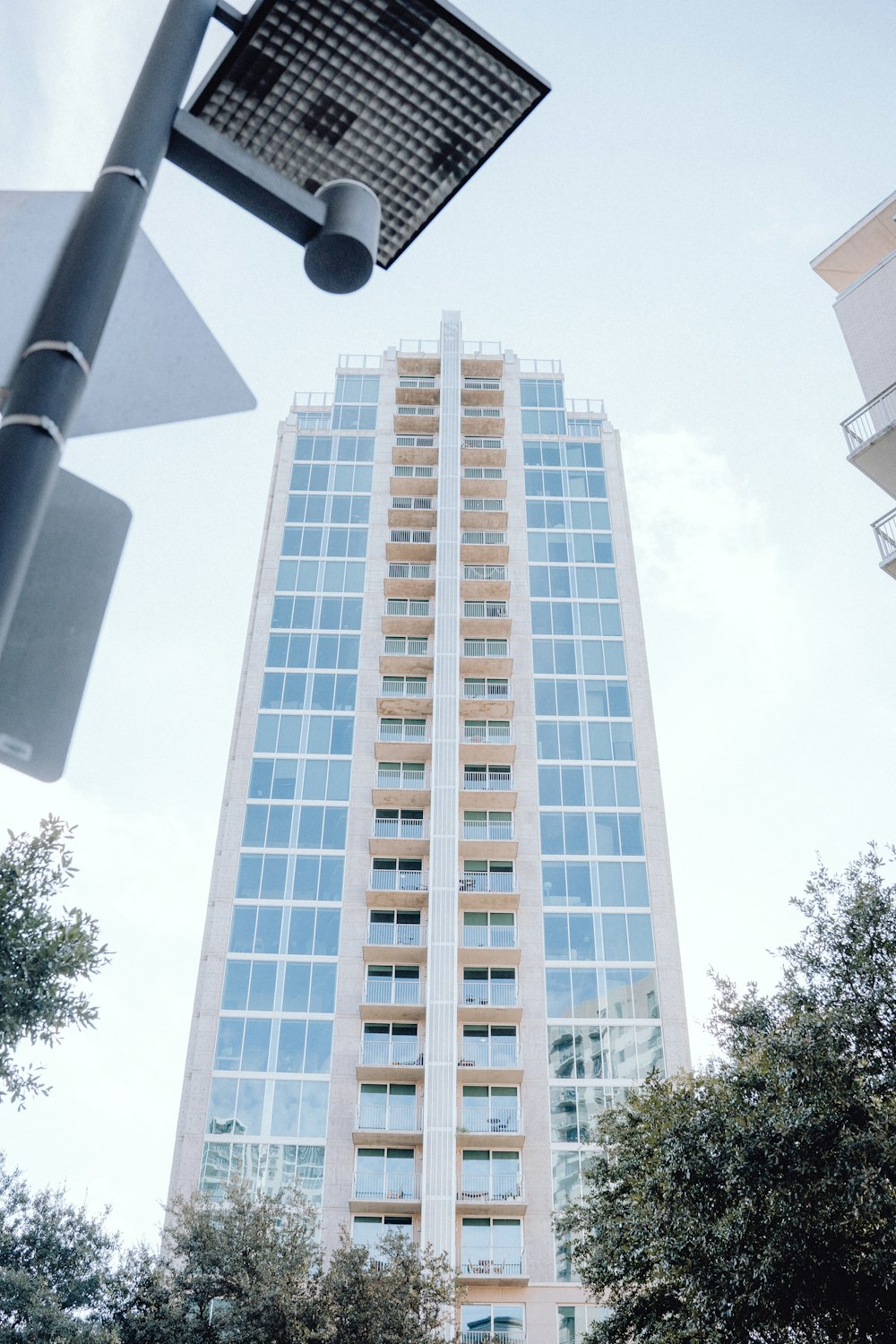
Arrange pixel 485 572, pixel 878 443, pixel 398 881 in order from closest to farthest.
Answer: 1. pixel 878 443
2. pixel 398 881
3. pixel 485 572

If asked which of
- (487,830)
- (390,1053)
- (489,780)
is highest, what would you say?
(489,780)

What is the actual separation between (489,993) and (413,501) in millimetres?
24916

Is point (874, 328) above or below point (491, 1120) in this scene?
above

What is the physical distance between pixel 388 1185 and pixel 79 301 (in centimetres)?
3577

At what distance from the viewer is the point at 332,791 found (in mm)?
41562

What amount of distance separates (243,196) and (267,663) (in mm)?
42373

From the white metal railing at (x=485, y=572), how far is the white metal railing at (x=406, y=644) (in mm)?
4287

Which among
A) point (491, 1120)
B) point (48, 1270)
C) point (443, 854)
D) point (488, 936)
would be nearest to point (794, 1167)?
point (48, 1270)

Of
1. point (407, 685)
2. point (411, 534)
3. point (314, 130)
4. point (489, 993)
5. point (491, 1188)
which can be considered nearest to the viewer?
point (314, 130)

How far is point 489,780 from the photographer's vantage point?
42.3m

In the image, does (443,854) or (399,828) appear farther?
(399,828)

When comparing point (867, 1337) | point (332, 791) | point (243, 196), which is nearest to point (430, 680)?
point (332, 791)

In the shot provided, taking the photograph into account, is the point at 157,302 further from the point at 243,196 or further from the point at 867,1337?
the point at 867,1337

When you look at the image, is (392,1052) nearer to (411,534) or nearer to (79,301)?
(411,534)
